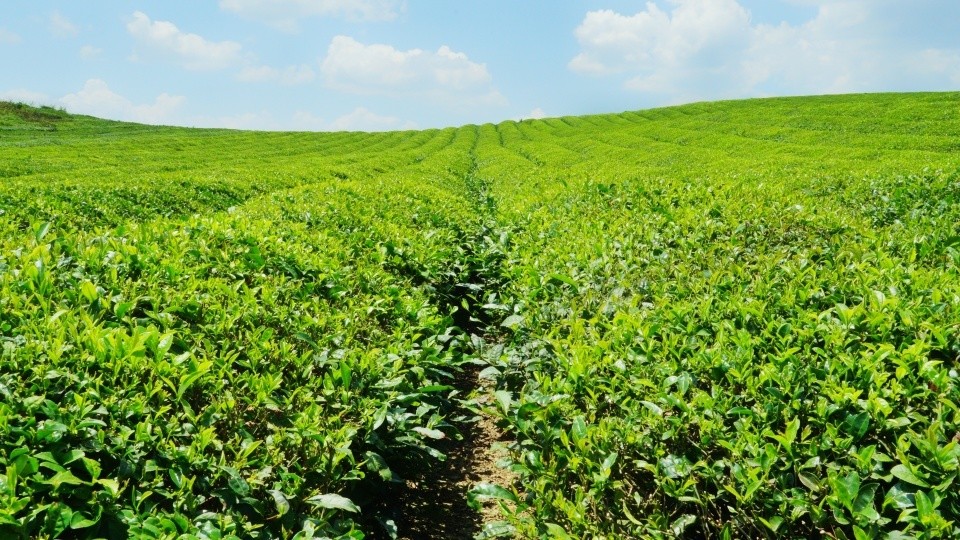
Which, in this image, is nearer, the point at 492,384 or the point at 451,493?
the point at 451,493

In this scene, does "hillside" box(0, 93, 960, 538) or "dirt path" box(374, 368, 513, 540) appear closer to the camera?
"hillside" box(0, 93, 960, 538)

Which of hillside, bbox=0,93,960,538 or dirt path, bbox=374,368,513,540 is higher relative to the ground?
hillside, bbox=0,93,960,538

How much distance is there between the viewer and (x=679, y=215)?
24.3ft

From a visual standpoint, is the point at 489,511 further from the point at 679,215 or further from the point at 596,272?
the point at 679,215

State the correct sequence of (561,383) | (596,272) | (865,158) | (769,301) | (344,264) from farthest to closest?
(865,158) < (344,264) < (596,272) < (769,301) < (561,383)

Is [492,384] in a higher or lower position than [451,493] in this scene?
higher

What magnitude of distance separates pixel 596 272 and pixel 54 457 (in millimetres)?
4256

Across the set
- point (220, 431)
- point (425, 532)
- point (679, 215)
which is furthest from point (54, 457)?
point (679, 215)

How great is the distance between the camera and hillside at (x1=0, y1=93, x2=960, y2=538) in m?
2.59

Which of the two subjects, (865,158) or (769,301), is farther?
(865,158)

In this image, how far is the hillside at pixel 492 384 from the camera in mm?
2594

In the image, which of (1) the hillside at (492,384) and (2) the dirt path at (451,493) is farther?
(2) the dirt path at (451,493)

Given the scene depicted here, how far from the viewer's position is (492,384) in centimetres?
575

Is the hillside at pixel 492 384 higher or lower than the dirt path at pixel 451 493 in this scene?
higher
